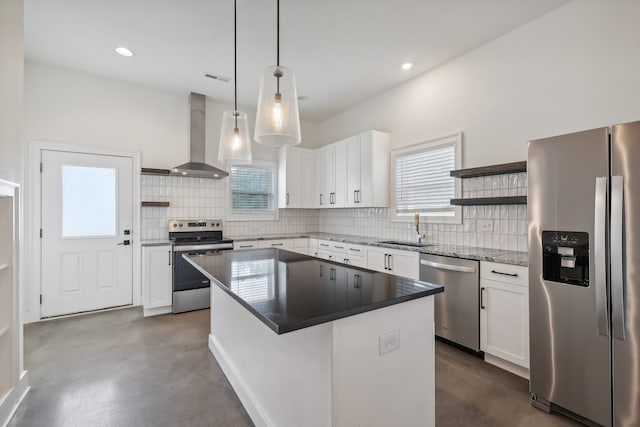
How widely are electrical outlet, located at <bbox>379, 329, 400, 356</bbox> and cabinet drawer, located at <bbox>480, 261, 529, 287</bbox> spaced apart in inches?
58.9

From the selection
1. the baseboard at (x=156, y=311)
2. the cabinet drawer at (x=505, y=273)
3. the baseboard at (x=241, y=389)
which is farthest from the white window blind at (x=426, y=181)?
the baseboard at (x=156, y=311)

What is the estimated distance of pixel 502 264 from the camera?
2.40 meters

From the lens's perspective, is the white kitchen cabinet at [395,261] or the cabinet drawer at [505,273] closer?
the cabinet drawer at [505,273]

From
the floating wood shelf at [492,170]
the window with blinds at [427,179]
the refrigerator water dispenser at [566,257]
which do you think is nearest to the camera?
the refrigerator water dispenser at [566,257]

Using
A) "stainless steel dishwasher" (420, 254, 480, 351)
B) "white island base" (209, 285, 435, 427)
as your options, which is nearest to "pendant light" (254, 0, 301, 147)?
"white island base" (209, 285, 435, 427)

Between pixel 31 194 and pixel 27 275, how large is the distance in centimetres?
97

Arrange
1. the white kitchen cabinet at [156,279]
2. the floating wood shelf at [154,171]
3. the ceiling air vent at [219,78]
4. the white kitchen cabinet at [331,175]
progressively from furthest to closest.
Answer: the white kitchen cabinet at [331,175] → the floating wood shelf at [154,171] → the ceiling air vent at [219,78] → the white kitchen cabinet at [156,279]

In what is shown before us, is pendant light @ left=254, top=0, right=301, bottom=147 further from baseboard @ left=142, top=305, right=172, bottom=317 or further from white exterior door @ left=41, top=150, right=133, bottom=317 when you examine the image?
white exterior door @ left=41, top=150, right=133, bottom=317

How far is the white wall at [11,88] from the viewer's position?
187cm

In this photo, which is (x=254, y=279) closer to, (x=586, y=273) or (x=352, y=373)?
(x=352, y=373)

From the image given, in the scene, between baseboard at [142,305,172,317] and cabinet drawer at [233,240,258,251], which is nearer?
baseboard at [142,305,172,317]

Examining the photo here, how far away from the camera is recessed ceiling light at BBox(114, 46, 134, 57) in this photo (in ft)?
10.4

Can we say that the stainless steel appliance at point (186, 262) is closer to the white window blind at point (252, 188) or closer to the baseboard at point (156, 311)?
the baseboard at point (156, 311)

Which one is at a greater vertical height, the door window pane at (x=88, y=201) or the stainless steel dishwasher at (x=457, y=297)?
the door window pane at (x=88, y=201)
